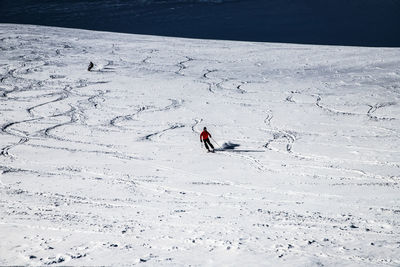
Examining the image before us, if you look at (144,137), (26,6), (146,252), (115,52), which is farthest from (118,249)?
(26,6)

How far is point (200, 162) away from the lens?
1037cm

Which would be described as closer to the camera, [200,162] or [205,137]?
[200,162]

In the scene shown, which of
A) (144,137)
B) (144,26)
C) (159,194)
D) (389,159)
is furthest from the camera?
(144,26)

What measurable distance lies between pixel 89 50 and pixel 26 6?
69.7ft

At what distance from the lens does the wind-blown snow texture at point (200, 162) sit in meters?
6.15

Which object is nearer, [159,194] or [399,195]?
[399,195]

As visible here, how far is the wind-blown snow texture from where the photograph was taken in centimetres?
615

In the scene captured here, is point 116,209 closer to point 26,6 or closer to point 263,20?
point 263,20

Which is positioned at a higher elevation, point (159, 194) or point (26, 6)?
point (26, 6)

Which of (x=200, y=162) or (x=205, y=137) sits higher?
(x=205, y=137)

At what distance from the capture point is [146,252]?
5.96 m

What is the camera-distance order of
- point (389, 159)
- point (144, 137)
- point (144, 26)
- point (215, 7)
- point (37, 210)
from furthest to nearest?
point (215, 7) < point (144, 26) < point (144, 137) < point (389, 159) < point (37, 210)

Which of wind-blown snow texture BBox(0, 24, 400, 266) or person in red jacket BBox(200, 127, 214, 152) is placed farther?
person in red jacket BBox(200, 127, 214, 152)

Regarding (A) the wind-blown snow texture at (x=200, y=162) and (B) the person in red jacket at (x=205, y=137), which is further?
(B) the person in red jacket at (x=205, y=137)
